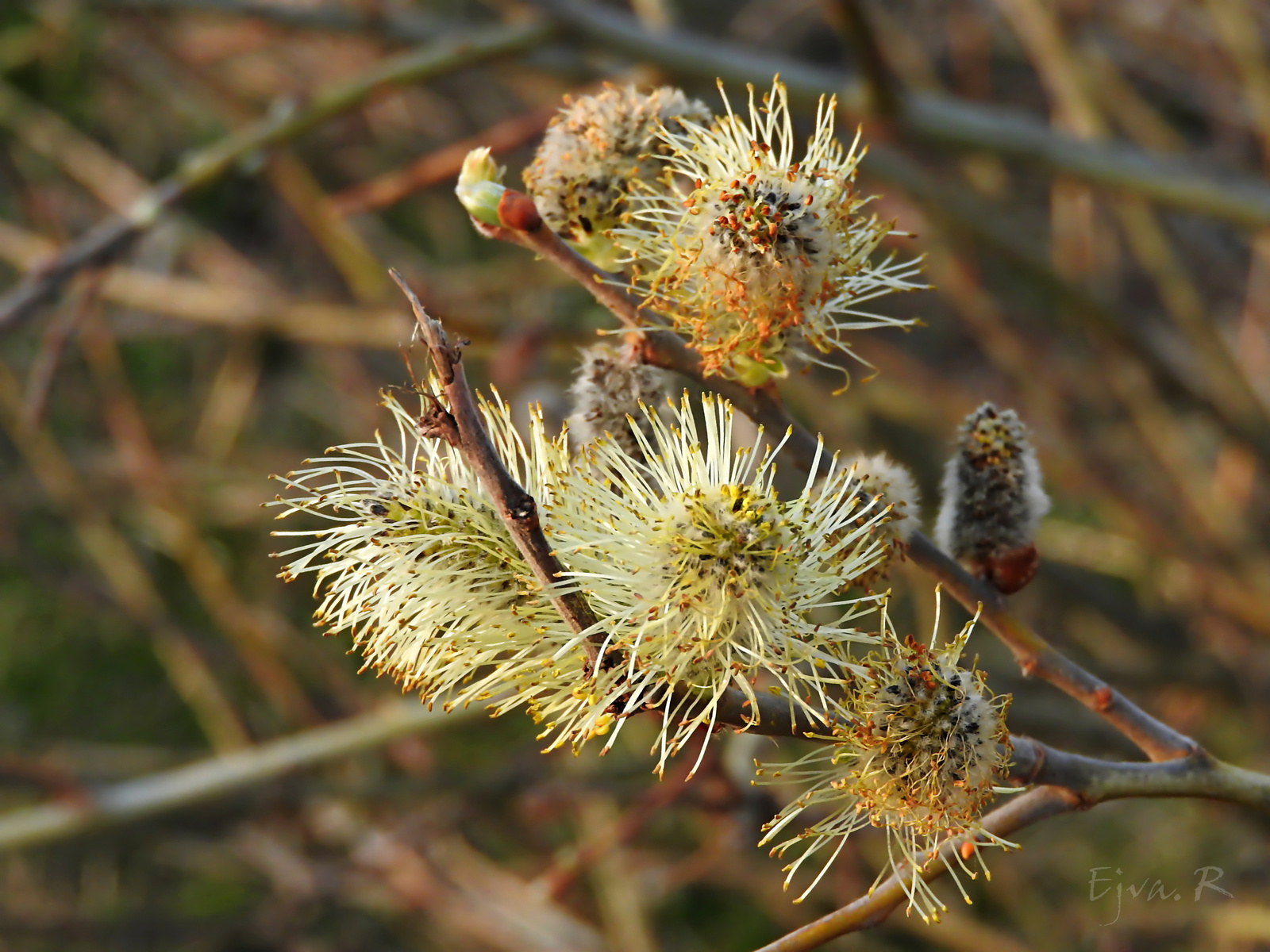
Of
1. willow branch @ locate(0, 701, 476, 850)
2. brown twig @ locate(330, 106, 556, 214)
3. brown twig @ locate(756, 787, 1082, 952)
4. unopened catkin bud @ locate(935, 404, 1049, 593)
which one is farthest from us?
willow branch @ locate(0, 701, 476, 850)

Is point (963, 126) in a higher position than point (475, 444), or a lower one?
higher

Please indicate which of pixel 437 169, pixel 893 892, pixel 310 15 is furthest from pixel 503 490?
pixel 310 15

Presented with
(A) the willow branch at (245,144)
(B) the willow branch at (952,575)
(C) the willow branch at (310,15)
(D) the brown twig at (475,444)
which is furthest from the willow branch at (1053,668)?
(C) the willow branch at (310,15)

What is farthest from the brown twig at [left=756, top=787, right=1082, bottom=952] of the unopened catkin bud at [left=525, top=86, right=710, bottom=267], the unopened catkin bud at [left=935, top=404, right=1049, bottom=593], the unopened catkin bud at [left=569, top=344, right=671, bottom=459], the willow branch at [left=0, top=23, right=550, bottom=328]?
the willow branch at [left=0, top=23, right=550, bottom=328]

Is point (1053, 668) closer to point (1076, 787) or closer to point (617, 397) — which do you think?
point (1076, 787)

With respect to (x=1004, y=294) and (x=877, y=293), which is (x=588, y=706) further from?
(x=1004, y=294)

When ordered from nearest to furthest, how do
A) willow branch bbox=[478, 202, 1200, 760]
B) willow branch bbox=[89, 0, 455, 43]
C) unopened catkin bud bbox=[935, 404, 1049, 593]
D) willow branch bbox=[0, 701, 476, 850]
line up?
willow branch bbox=[478, 202, 1200, 760], unopened catkin bud bbox=[935, 404, 1049, 593], willow branch bbox=[0, 701, 476, 850], willow branch bbox=[89, 0, 455, 43]

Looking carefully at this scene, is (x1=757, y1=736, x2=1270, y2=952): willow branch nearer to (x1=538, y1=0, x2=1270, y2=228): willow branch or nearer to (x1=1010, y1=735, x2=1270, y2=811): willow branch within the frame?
(x1=1010, y1=735, x2=1270, y2=811): willow branch

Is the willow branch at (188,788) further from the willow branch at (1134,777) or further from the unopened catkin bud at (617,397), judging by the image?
the willow branch at (1134,777)
